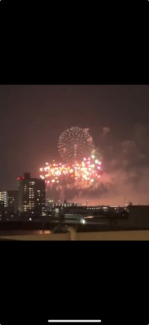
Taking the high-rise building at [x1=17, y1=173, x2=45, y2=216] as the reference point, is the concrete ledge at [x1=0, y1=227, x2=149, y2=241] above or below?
below

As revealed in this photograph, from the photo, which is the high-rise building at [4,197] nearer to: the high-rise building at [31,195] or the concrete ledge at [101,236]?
the high-rise building at [31,195]

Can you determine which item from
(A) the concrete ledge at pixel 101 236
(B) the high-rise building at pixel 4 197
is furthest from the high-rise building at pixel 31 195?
(A) the concrete ledge at pixel 101 236

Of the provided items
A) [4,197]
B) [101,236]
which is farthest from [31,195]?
[101,236]

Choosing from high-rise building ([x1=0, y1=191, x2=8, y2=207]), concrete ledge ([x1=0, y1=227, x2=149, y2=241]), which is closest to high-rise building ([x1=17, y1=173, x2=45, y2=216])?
high-rise building ([x1=0, y1=191, x2=8, y2=207])

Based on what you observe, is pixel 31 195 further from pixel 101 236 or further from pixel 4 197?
pixel 101 236

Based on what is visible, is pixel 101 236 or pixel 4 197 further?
pixel 4 197

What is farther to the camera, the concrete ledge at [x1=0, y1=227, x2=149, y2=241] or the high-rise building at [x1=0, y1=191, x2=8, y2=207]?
the high-rise building at [x1=0, y1=191, x2=8, y2=207]

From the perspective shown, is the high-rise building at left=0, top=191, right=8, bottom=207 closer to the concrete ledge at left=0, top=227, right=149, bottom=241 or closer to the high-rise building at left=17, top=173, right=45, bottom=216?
the high-rise building at left=17, top=173, right=45, bottom=216
